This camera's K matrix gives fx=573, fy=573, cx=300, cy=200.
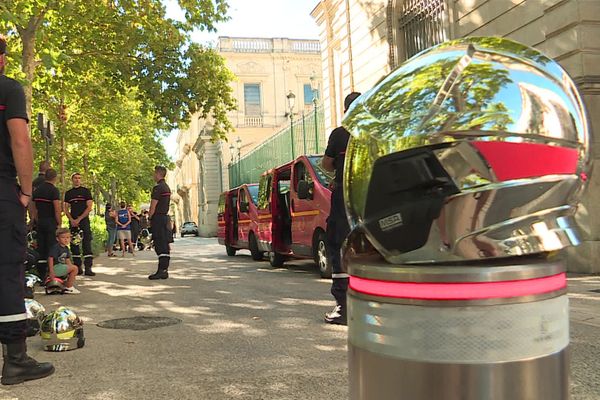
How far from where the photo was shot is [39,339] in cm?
504

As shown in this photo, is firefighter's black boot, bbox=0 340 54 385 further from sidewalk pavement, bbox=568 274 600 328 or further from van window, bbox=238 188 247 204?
van window, bbox=238 188 247 204

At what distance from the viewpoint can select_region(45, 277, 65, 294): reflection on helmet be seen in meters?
8.05

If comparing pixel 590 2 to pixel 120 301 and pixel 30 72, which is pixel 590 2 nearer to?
pixel 120 301

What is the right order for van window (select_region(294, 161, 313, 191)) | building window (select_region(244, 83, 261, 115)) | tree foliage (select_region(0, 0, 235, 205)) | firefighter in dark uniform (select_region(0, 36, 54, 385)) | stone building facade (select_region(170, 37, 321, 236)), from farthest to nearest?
building window (select_region(244, 83, 261, 115)), stone building facade (select_region(170, 37, 321, 236)), tree foliage (select_region(0, 0, 235, 205)), van window (select_region(294, 161, 313, 191)), firefighter in dark uniform (select_region(0, 36, 54, 385))

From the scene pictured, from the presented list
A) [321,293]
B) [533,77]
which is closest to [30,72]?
[321,293]

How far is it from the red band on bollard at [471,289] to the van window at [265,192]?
34.0 ft

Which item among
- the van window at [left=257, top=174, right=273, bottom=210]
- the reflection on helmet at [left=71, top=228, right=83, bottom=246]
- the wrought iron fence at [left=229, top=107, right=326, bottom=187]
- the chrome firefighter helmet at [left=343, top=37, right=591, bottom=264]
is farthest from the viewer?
the wrought iron fence at [left=229, top=107, right=326, bottom=187]

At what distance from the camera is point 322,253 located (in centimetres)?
938

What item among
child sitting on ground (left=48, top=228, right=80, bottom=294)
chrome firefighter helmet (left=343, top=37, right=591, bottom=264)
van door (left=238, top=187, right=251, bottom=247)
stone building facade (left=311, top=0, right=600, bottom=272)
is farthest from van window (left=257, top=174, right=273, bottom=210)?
chrome firefighter helmet (left=343, top=37, right=591, bottom=264)

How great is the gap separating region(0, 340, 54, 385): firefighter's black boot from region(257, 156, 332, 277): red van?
5.36 meters

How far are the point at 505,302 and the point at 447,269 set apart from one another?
157 mm

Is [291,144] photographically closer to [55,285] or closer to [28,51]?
[28,51]

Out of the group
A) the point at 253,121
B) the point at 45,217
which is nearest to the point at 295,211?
the point at 45,217

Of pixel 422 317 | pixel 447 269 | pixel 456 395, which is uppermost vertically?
pixel 447 269
